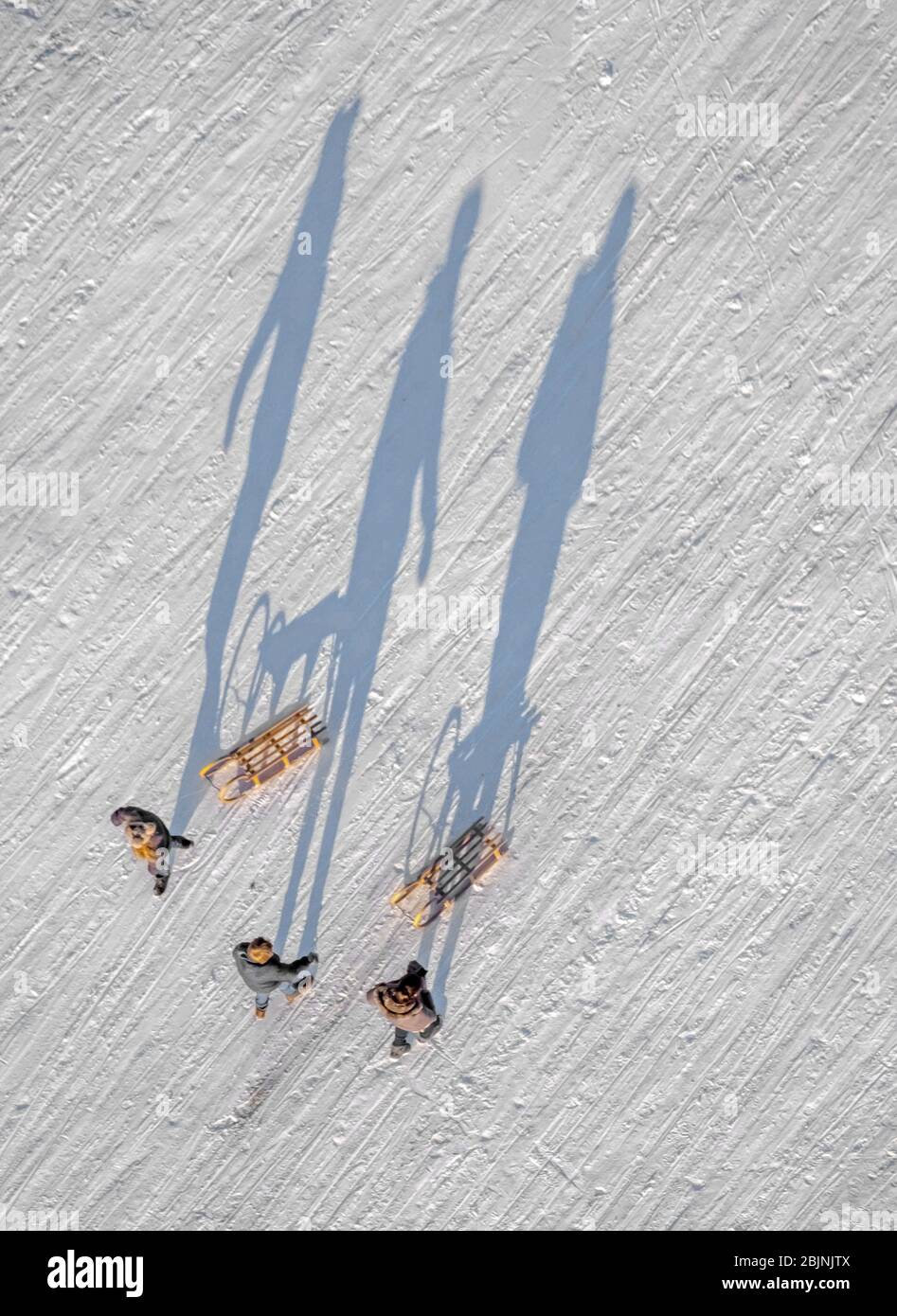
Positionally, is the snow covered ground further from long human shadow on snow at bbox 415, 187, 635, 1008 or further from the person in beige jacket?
the person in beige jacket

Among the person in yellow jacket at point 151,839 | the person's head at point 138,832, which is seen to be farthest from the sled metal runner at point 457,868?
the person's head at point 138,832

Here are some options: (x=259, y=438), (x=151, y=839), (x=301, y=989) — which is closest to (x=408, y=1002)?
(x=301, y=989)

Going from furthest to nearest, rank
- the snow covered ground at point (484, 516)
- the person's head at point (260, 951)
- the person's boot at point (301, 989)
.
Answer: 1. the snow covered ground at point (484, 516)
2. the person's boot at point (301, 989)
3. the person's head at point (260, 951)

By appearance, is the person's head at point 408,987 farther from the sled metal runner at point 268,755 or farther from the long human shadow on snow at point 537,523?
the sled metal runner at point 268,755

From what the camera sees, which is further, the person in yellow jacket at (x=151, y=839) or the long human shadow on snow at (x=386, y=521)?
the long human shadow on snow at (x=386, y=521)

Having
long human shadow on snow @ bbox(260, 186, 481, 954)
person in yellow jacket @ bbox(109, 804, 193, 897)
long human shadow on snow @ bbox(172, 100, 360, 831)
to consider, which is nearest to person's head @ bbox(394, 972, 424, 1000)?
long human shadow on snow @ bbox(260, 186, 481, 954)
